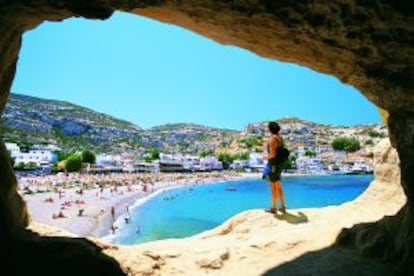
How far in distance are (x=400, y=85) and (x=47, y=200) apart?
1544 inches

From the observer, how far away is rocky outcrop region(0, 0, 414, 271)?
15.7 ft

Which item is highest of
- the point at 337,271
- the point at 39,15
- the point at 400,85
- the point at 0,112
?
the point at 39,15

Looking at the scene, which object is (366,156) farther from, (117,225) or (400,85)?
(400,85)

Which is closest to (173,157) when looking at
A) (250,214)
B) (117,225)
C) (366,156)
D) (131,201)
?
(366,156)

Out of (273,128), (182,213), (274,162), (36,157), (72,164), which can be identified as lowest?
(182,213)

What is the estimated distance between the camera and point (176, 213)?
132 ft

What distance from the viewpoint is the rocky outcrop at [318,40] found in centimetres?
479

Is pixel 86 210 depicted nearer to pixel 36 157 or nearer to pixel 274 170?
pixel 274 170

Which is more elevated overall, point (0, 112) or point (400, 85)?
point (400, 85)

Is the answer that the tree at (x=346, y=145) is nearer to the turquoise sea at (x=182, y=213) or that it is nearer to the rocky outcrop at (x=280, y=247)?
the turquoise sea at (x=182, y=213)

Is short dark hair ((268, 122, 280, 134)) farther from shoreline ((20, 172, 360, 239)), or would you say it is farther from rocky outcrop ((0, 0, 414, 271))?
shoreline ((20, 172, 360, 239))

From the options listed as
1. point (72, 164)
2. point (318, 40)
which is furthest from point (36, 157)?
point (318, 40)

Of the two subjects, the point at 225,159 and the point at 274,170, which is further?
the point at 225,159

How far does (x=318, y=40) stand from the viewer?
5.66 m
